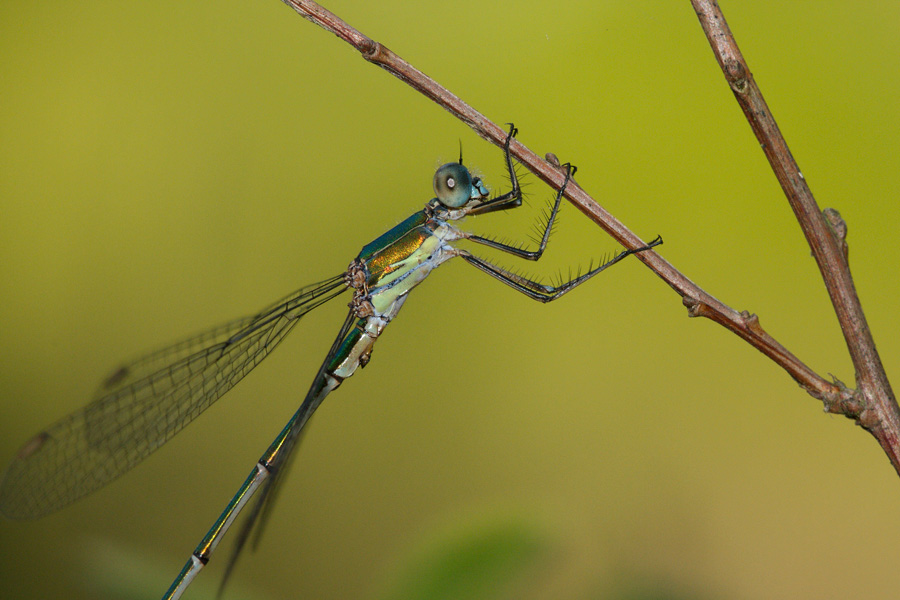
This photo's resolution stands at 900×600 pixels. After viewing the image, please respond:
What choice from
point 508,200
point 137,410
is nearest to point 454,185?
A: point 508,200

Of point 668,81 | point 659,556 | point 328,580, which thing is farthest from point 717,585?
point 668,81

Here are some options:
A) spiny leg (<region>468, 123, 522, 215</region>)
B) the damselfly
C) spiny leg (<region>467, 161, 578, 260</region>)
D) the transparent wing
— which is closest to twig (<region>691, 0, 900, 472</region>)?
spiny leg (<region>467, 161, 578, 260</region>)

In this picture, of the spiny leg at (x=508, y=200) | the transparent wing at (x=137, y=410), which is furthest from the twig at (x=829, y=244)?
the transparent wing at (x=137, y=410)

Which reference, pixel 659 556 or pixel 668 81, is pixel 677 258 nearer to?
pixel 668 81

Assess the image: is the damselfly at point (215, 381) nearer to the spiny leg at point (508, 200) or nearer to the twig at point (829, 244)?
the spiny leg at point (508, 200)

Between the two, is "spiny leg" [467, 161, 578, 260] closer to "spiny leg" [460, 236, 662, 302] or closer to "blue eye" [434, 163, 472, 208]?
"spiny leg" [460, 236, 662, 302]

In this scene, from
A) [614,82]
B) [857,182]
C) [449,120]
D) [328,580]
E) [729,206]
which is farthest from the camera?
[328,580]
